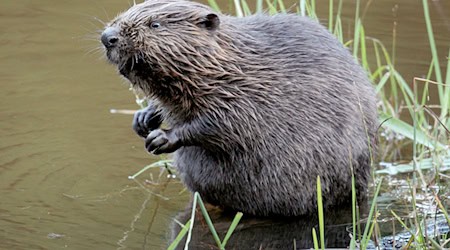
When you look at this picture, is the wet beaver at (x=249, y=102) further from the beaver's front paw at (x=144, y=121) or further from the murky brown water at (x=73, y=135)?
the murky brown water at (x=73, y=135)

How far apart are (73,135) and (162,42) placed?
1482mm

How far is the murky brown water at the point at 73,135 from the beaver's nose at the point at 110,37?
2.11 ft

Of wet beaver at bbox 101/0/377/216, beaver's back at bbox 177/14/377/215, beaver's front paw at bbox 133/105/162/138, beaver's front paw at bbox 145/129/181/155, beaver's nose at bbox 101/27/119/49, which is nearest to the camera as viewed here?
beaver's nose at bbox 101/27/119/49

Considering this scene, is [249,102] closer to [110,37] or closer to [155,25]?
[155,25]

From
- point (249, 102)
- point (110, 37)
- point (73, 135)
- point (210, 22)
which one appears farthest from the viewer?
point (73, 135)

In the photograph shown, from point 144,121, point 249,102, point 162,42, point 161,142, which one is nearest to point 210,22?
point 162,42

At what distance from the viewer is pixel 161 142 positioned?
4484 millimetres

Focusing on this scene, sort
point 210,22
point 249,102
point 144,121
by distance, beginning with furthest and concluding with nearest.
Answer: point 144,121 → point 249,102 → point 210,22

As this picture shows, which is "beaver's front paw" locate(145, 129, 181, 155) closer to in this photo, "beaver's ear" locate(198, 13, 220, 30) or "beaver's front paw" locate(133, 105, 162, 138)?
"beaver's front paw" locate(133, 105, 162, 138)

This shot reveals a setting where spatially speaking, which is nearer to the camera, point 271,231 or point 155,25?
point 155,25

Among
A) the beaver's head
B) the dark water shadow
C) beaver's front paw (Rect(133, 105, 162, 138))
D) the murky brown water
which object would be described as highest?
the beaver's head

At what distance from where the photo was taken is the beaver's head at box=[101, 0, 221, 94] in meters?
4.30

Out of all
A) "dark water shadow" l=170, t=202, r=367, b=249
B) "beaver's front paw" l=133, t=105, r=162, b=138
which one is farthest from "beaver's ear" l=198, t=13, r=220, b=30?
"dark water shadow" l=170, t=202, r=367, b=249

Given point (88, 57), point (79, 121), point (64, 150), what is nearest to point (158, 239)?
point (64, 150)
